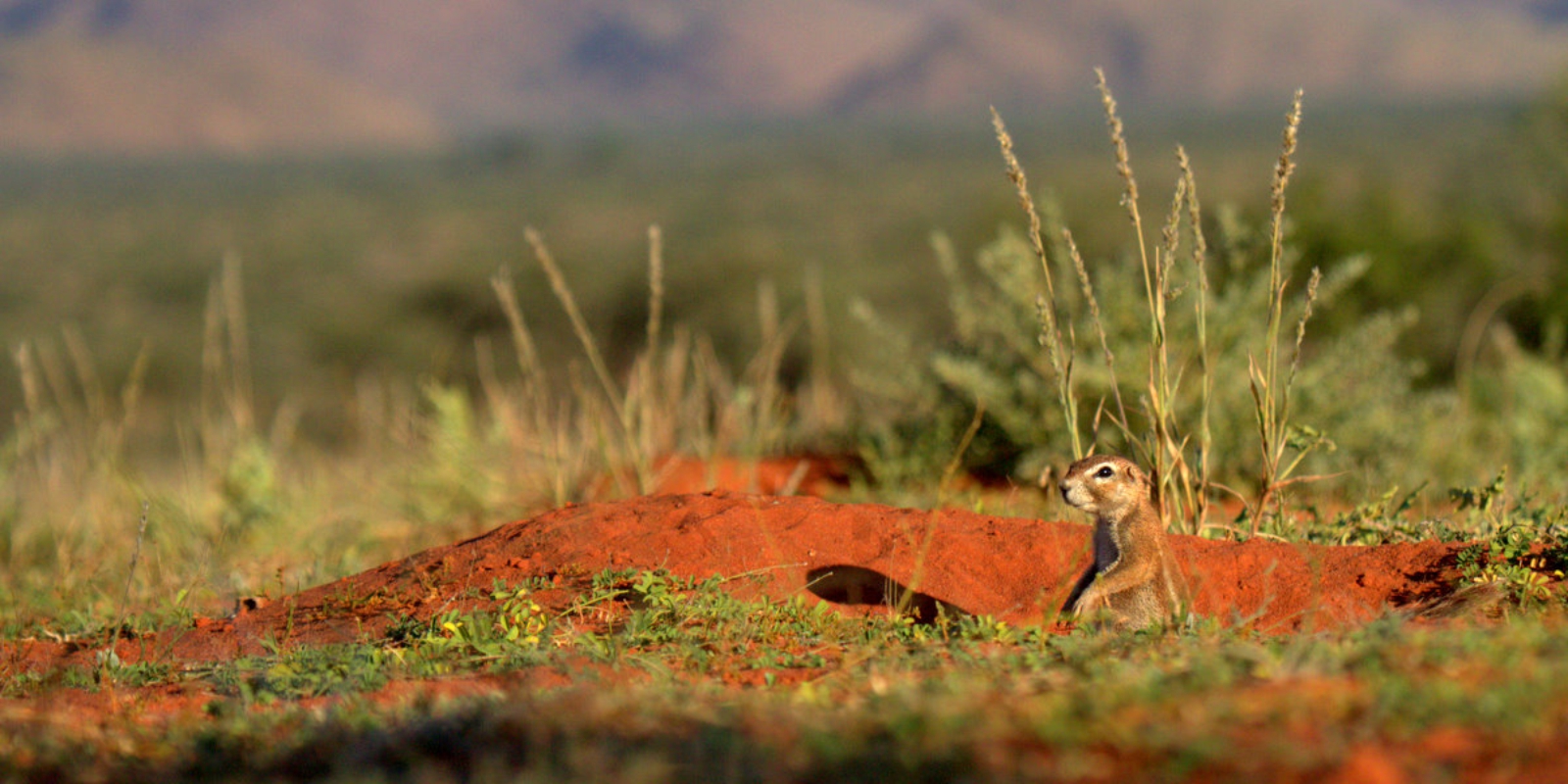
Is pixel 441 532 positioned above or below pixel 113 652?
below

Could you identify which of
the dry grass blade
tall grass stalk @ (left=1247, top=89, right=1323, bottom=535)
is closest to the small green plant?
the dry grass blade

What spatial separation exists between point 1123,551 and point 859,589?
1.08m

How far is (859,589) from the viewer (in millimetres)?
5926

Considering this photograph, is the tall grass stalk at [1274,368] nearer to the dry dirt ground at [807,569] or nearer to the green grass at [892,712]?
the dry dirt ground at [807,569]

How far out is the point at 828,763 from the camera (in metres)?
2.93

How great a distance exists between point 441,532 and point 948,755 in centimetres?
650

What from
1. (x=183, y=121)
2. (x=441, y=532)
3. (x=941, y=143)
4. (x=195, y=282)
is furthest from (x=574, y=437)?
(x=183, y=121)

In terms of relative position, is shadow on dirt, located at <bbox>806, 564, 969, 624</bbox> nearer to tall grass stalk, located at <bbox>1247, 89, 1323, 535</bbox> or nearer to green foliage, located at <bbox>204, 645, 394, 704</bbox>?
tall grass stalk, located at <bbox>1247, 89, 1323, 535</bbox>

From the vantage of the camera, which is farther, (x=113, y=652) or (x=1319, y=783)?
(x=113, y=652)

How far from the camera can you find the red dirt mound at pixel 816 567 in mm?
5703

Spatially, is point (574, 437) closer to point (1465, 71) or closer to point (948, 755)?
point (948, 755)

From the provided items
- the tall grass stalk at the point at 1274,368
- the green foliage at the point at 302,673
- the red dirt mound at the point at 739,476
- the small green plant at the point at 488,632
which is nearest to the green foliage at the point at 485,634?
the small green plant at the point at 488,632

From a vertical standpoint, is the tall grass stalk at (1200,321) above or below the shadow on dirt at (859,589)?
above

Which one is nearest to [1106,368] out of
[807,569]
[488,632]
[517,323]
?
[517,323]
